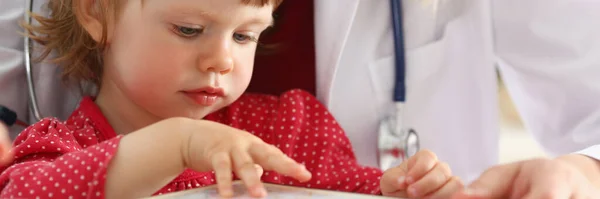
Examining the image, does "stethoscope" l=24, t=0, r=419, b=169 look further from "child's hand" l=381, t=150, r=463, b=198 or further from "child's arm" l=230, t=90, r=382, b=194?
"child's hand" l=381, t=150, r=463, b=198

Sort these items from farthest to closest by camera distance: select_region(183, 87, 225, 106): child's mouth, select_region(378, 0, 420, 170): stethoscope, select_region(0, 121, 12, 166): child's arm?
select_region(378, 0, 420, 170): stethoscope < select_region(183, 87, 225, 106): child's mouth < select_region(0, 121, 12, 166): child's arm

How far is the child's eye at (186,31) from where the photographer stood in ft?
2.59

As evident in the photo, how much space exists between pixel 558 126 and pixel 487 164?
0.11 metres

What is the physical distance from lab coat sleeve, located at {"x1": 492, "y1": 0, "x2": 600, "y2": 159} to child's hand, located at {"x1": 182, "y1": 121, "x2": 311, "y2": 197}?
483 millimetres

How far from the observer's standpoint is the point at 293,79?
1068 mm

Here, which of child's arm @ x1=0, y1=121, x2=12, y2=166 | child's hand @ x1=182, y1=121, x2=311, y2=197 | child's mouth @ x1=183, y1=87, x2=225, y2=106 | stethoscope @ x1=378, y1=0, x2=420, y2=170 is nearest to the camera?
child's hand @ x1=182, y1=121, x2=311, y2=197

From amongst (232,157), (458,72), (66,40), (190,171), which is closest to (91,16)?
(66,40)

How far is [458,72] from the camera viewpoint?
1.02 meters

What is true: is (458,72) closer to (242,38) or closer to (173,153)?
(242,38)

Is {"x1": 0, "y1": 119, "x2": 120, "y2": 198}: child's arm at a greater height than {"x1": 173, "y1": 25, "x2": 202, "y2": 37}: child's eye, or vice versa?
{"x1": 173, "y1": 25, "x2": 202, "y2": 37}: child's eye

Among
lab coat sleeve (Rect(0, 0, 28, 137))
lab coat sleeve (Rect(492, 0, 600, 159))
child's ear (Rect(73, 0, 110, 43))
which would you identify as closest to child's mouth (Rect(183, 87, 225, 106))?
child's ear (Rect(73, 0, 110, 43))

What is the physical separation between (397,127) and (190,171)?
29 cm

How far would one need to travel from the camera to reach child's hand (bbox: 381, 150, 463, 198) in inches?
27.9

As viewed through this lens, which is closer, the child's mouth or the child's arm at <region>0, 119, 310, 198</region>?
the child's arm at <region>0, 119, 310, 198</region>
